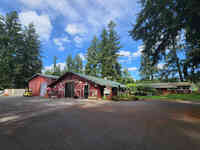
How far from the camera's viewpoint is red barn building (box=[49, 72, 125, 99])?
512 inches

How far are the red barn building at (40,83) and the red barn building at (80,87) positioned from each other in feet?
8.02

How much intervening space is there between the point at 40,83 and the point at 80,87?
9.19 meters

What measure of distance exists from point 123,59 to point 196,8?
1063 inches

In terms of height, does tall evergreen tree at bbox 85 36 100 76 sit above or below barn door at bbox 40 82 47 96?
above

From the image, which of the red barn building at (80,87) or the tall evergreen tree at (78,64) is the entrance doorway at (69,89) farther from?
the tall evergreen tree at (78,64)

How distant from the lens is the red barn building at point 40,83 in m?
17.5

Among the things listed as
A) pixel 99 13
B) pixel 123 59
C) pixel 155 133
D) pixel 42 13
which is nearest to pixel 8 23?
pixel 42 13

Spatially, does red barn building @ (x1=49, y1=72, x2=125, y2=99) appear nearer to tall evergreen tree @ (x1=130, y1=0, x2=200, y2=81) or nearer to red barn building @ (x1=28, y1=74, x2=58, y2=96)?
red barn building @ (x1=28, y1=74, x2=58, y2=96)

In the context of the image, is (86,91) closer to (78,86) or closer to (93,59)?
(78,86)

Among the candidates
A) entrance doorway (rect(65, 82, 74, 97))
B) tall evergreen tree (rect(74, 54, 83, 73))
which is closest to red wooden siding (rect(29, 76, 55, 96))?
entrance doorway (rect(65, 82, 74, 97))

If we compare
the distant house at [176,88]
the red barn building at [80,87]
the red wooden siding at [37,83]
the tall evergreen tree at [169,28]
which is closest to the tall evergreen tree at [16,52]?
the red wooden siding at [37,83]

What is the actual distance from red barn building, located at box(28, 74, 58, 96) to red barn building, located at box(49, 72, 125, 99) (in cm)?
244

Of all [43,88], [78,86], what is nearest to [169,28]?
[78,86]

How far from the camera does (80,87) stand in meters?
13.9
